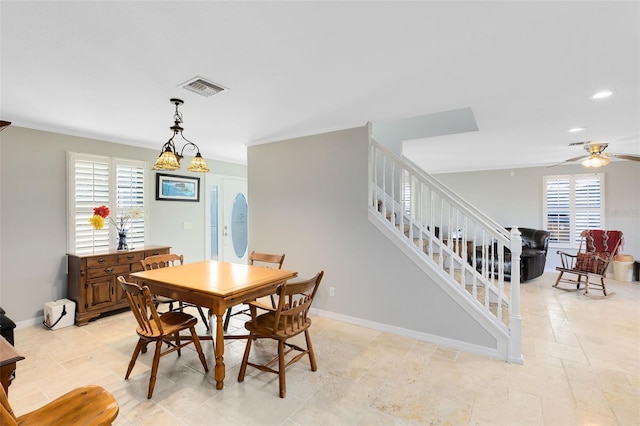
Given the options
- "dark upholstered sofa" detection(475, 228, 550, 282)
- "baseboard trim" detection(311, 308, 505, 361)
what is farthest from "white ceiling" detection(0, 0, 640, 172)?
"dark upholstered sofa" detection(475, 228, 550, 282)

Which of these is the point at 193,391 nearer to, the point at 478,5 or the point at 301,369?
the point at 301,369

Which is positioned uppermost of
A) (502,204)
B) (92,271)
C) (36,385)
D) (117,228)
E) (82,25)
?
(82,25)

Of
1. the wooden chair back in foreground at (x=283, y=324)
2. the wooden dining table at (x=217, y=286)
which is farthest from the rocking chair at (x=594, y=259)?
the wooden dining table at (x=217, y=286)

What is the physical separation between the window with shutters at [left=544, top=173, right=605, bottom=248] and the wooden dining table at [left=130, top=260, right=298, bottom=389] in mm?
6698

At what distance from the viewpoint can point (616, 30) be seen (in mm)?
1804

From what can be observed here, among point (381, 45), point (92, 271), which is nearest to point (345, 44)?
point (381, 45)

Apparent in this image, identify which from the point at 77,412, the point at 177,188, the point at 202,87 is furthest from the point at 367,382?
the point at 177,188

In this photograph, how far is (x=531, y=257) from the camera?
5695 mm

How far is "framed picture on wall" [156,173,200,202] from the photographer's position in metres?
4.93

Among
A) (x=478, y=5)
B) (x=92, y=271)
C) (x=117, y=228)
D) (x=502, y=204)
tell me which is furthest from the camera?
(x=502, y=204)

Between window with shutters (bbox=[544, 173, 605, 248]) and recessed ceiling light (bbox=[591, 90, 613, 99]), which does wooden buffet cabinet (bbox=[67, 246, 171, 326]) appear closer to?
recessed ceiling light (bbox=[591, 90, 613, 99])

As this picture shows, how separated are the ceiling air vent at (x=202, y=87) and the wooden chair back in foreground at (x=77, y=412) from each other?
215 cm

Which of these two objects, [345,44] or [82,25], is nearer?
[82,25]

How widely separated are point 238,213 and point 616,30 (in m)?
5.88
